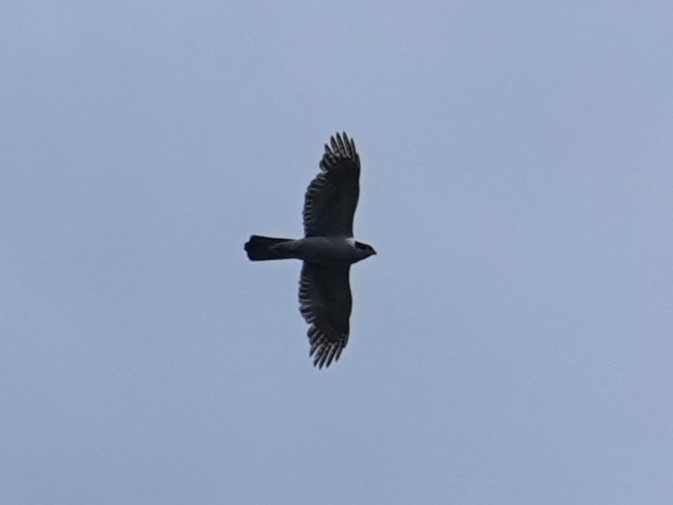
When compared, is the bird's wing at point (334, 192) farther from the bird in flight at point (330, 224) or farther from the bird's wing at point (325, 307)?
the bird's wing at point (325, 307)

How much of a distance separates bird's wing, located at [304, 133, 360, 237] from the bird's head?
0.51m

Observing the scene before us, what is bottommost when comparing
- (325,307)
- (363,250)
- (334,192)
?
(325,307)

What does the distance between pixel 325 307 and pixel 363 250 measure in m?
1.93

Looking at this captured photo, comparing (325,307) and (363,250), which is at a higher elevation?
(363,250)

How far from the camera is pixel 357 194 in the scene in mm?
47125

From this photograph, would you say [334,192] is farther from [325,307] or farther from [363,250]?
[325,307]

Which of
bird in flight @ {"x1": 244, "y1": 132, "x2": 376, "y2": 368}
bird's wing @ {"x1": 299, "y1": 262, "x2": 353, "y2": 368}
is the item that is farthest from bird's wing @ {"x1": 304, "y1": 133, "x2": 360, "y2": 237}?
bird's wing @ {"x1": 299, "y1": 262, "x2": 353, "y2": 368}

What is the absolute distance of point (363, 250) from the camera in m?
47.6

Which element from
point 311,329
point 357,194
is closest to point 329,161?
point 357,194

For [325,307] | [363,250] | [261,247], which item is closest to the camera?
[261,247]

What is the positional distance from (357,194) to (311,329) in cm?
369

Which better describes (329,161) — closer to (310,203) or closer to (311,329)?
(310,203)

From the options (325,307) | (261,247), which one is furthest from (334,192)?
(325,307)

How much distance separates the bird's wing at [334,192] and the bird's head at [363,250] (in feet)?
1.66
